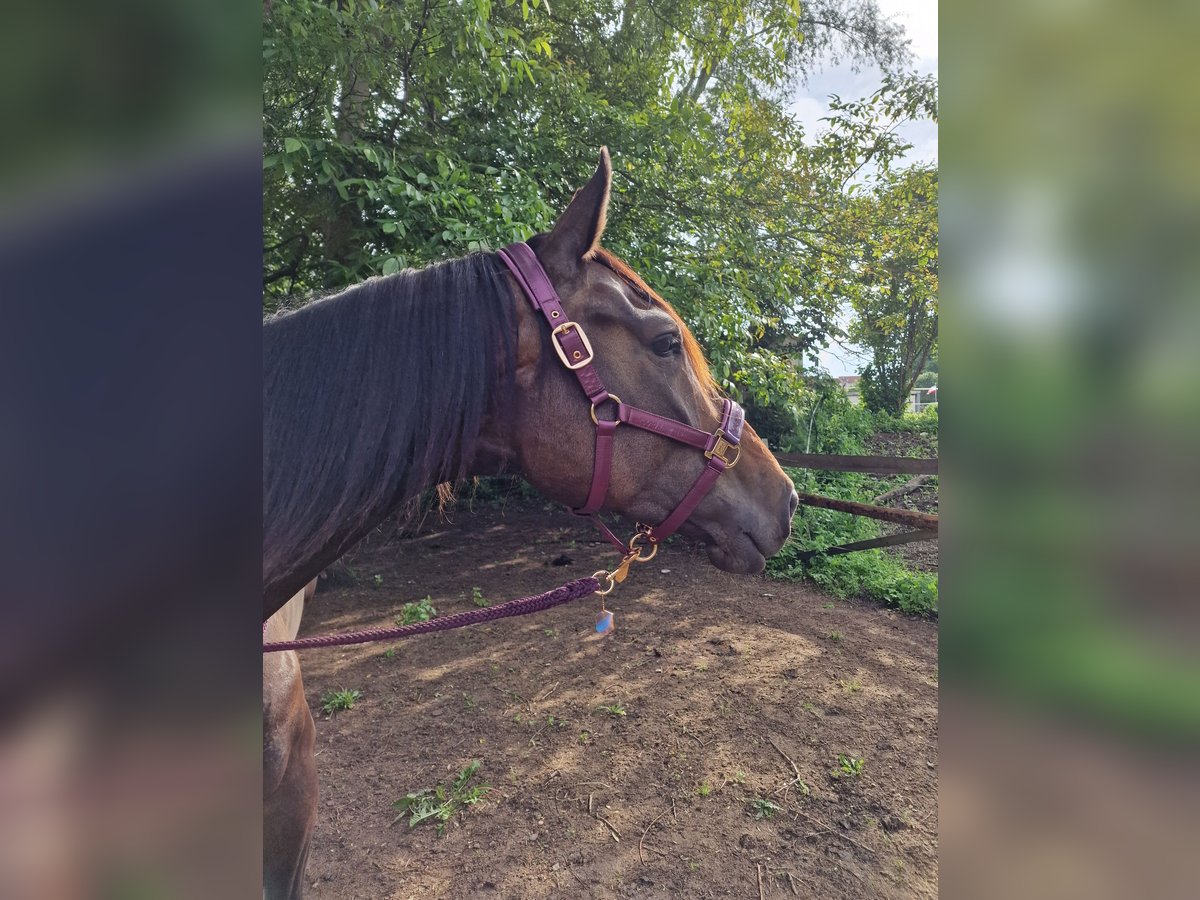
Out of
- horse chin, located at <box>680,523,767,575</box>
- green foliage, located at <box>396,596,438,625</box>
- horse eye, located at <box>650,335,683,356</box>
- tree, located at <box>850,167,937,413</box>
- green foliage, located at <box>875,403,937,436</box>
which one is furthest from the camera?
green foliage, located at <box>875,403,937,436</box>

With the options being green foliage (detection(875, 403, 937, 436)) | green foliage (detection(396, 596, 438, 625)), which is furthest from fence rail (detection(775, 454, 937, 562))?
green foliage (detection(875, 403, 937, 436))

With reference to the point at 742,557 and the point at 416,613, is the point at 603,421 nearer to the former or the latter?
the point at 742,557

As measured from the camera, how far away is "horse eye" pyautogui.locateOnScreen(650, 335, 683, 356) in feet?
5.32

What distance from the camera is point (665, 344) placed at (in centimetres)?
163

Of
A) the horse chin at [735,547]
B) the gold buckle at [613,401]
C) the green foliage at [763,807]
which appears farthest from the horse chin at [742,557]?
the green foliage at [763,807]

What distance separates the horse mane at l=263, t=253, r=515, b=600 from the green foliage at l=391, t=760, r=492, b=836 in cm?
201

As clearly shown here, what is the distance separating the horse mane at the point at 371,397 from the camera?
1.21m

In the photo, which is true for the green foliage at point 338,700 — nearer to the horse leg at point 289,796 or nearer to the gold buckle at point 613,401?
the horse leg at point 289,796

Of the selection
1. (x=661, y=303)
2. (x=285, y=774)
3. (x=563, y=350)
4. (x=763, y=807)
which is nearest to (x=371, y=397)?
(x=563, y=350)

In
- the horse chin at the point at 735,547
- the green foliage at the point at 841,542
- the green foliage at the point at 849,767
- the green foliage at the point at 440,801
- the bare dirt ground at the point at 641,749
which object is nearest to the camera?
the horse chin at the point at 735,547

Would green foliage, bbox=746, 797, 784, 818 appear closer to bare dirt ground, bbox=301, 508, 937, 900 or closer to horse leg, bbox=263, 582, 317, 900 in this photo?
bare dirt ground, bbox=301, 508, 937, 900

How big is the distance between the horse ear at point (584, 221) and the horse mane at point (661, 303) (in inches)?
1.8
